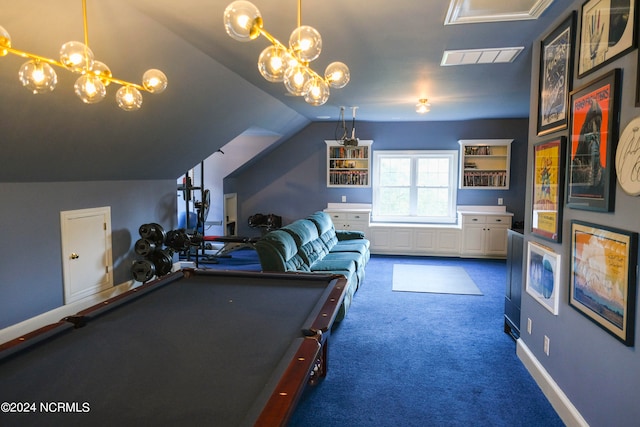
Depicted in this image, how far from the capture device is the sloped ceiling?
2.44m

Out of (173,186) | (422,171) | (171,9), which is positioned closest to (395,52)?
(171,9)

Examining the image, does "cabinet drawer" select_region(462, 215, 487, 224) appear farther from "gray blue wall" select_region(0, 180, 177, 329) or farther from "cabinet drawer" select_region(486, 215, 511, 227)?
"gray blue wall" select_region(0, 180, 177, 329)

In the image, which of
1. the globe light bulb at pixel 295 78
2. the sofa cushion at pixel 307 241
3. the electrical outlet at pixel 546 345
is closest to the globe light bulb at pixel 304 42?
the globe light bulb at pixel 295 78

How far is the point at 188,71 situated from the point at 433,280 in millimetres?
4194

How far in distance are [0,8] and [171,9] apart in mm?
871

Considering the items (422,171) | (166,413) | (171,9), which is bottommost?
(166,413)

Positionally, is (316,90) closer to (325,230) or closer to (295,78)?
(295,78)

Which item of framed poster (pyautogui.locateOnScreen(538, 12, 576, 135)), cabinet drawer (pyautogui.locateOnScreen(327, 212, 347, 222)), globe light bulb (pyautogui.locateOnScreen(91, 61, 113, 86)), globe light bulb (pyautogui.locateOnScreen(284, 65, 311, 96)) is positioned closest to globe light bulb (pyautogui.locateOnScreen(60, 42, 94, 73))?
globe light bulb (pyautogui.locateOnScreen(91, 61, 113, 86))

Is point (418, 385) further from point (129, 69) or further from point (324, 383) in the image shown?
point (129, 69)

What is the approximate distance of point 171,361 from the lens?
5.32 feet

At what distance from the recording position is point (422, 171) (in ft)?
25.5

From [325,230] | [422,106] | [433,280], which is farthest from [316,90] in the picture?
[433,280]

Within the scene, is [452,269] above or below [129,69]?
below

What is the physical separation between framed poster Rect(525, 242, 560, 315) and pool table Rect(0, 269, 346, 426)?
1427 millimetres
